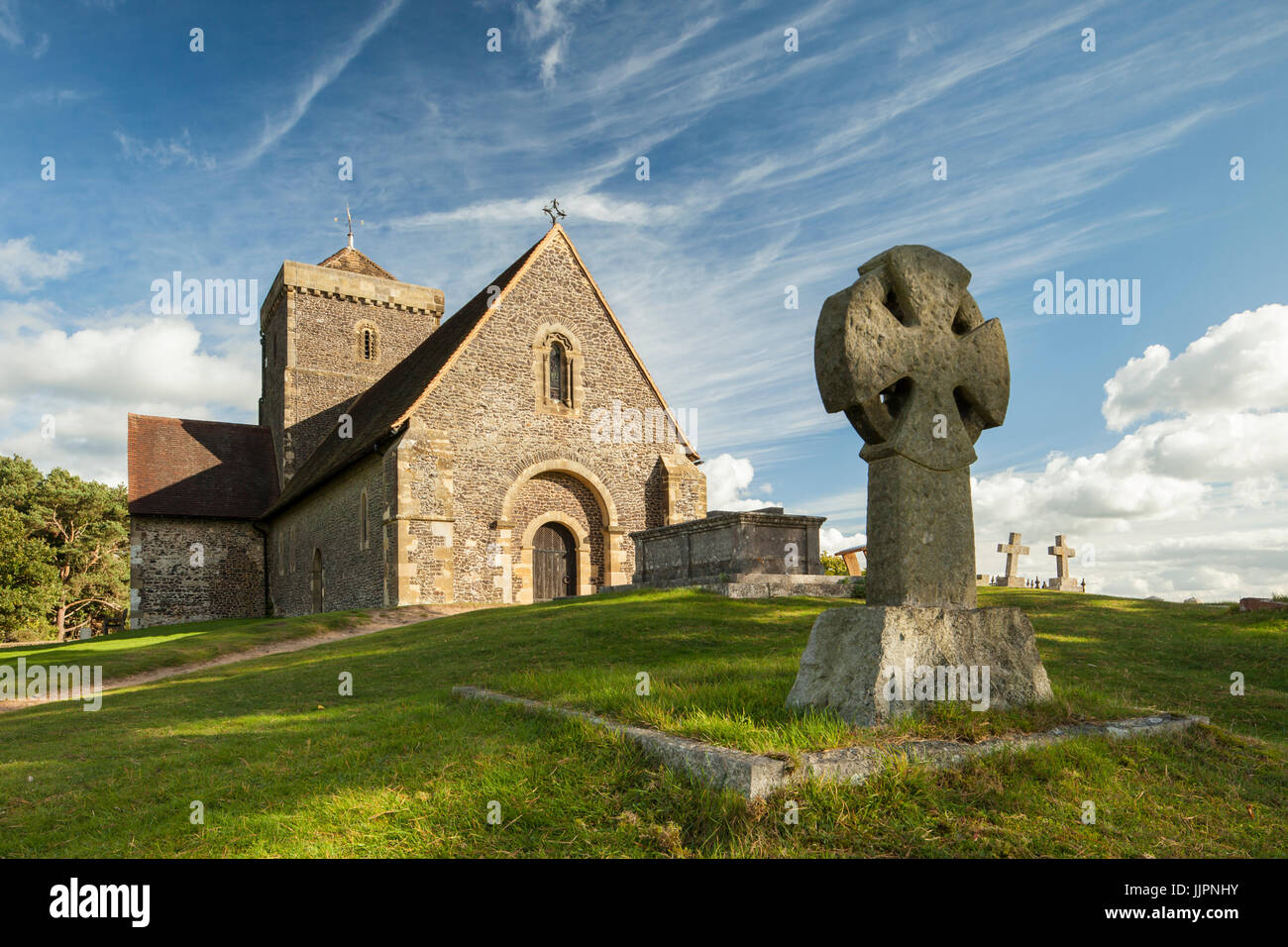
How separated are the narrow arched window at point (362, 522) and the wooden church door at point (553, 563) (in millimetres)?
4509

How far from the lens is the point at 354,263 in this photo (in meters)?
35.3

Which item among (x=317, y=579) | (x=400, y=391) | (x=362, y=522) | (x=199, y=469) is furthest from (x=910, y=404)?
(x=199, y=469)

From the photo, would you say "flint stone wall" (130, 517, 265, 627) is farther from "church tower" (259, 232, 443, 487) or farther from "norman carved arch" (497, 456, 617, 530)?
"norman carved arch" (497, 456, 617, 530)

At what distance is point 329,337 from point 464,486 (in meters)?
15.7

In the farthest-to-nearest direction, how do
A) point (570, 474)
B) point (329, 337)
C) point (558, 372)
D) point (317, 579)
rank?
point (329, 337) < point (317, 579) < point (558, 372) < point (570, 474)

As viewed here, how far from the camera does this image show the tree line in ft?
127

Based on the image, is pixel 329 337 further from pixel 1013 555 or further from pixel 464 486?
pixel 1013 555

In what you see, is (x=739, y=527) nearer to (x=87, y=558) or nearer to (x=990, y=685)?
(x=990, y=685)

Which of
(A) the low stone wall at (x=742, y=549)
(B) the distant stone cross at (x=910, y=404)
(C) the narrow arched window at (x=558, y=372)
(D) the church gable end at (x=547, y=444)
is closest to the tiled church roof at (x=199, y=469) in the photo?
(D) the church gable end at (x=547, y=444)

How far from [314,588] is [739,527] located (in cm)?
1694

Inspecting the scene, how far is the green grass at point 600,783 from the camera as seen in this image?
382 centimetres

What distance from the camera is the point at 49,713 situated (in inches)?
399

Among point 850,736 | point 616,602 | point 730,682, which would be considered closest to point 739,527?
point 616,602
